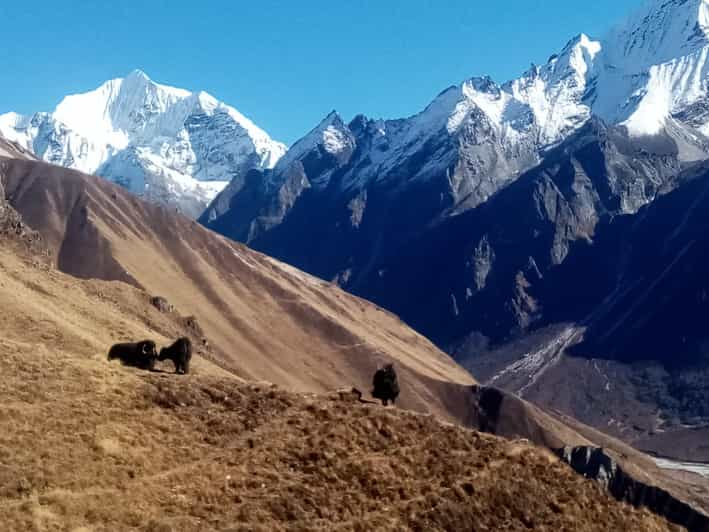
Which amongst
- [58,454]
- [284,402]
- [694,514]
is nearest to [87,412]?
[58,454]

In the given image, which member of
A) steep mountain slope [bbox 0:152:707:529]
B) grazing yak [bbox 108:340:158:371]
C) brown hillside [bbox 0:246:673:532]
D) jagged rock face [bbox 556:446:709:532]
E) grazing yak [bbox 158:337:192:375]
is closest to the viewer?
steep mountain slope [bbox 0:152:707:529]

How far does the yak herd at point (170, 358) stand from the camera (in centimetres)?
5397

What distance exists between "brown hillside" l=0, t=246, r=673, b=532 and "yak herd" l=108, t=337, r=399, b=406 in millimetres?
3434

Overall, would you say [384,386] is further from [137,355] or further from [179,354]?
[137,355]

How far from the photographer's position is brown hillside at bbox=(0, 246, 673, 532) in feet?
120

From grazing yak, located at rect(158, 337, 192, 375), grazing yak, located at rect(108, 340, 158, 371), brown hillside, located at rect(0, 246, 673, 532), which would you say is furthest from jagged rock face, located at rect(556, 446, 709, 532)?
brown hillside, located at rect(0, 246, 673, 532)

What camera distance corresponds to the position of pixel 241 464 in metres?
40.9

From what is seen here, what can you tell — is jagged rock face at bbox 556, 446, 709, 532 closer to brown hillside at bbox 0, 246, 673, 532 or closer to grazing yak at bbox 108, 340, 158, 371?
grazing yak at bbox 108, 340, 158, 371

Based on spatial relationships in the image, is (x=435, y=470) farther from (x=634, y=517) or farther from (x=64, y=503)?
(x=64, y=503)

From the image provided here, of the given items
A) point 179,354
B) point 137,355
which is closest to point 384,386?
point 179,354

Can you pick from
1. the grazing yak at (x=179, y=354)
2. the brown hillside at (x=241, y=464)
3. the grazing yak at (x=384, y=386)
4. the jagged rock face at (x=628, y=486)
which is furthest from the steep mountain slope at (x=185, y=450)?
the jagged rock face at (x=628, y=486)

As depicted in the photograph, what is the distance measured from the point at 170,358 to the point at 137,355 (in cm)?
256

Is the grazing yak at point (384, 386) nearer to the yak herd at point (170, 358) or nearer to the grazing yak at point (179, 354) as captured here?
the yak herd at point (170, 358)

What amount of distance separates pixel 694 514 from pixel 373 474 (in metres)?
105
